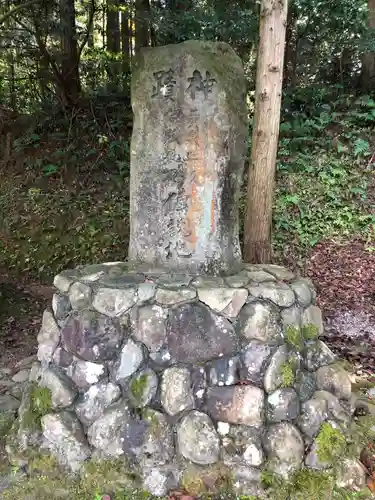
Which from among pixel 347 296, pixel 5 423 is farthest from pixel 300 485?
pixel 347 296

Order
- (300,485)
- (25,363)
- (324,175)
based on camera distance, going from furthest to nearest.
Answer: (324,175), (25,363), (300,485)

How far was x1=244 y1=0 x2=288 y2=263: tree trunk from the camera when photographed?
4.86 m

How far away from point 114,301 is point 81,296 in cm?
29

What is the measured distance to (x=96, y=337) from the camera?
3.26 m

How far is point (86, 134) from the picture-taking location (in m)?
9.32

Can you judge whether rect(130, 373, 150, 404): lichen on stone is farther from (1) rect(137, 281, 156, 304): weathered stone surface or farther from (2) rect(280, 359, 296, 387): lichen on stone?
(2) rect(280, 359, 296, 387): lichen on stone

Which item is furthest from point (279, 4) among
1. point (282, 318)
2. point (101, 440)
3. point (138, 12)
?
point (101, 440)

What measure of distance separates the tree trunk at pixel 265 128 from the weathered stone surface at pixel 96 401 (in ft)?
9.94

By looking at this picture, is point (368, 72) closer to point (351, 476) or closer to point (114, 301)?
point (114, 301)

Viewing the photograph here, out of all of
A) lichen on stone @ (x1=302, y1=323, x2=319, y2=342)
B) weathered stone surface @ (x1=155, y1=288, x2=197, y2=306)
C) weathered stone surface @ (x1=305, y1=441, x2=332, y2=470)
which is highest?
weathered stone surface @ (x1=155, y1=288, x2=197, y2=306)

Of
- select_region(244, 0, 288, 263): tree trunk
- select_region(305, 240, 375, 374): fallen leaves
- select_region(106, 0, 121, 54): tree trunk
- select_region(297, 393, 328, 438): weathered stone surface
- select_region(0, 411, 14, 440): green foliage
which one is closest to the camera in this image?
select_region(297, 393, 328, 438): weathered stone surface

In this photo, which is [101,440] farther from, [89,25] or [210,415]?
[89,25]

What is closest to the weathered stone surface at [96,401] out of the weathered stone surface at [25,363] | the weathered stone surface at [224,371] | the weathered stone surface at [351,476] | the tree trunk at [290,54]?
the weathered stone surface at [224,371]

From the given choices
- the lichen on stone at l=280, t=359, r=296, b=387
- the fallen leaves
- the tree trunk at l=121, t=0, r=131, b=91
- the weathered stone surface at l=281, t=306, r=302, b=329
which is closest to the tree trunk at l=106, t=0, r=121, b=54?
the tree trunk at l=121, t=0, r=131, b=91
